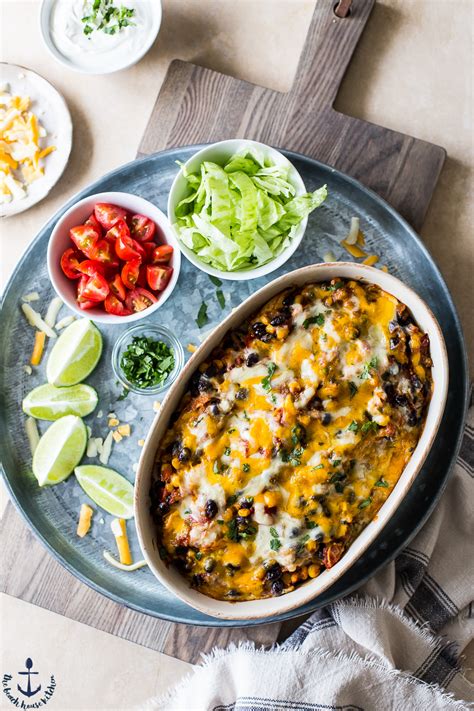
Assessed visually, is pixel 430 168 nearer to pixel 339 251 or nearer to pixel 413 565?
pixel 339 251

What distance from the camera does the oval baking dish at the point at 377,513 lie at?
103 inches

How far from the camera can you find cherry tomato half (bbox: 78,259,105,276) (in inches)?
119

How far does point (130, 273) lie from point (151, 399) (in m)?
0.56

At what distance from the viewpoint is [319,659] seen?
10.1ft

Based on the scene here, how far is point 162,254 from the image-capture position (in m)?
3.05

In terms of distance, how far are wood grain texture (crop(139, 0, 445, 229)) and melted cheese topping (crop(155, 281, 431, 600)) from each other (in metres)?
0.78

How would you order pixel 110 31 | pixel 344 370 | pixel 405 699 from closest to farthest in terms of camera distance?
pixel 344 370 → pixel 405 699 → pixel 110 31

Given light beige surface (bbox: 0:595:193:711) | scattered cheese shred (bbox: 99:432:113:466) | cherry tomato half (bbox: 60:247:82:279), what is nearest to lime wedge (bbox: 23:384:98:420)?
scattered cheese shred (bbox: 99:432:113:466)

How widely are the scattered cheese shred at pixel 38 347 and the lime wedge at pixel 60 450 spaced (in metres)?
0.30

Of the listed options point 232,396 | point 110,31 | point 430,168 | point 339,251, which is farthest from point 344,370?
point 110,31

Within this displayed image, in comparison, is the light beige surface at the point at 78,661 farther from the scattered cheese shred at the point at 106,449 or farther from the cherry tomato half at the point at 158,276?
the cherry tomato half at the point at 158,276

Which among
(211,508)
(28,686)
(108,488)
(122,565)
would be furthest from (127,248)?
(28,686)

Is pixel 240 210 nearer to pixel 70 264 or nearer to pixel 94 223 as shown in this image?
pixel 94 223

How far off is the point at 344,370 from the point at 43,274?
4.87ft
